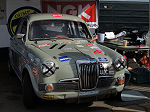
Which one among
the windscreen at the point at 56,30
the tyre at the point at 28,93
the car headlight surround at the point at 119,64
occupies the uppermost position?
the windscreen at the point at 56,30

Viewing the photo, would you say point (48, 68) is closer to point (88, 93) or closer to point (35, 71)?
point (35, 71)

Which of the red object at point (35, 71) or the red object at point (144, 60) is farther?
the red object at point (144, 60)

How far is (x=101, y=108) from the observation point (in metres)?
4.49

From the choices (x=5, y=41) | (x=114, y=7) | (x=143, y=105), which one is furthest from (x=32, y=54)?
(x=114, y=7)

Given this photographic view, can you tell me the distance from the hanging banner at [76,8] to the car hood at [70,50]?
4892 millimetres

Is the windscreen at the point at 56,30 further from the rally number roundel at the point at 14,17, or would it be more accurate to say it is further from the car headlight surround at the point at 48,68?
the rally number roundel at the point at 14,17

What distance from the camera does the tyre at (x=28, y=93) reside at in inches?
163

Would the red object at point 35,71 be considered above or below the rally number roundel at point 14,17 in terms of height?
below

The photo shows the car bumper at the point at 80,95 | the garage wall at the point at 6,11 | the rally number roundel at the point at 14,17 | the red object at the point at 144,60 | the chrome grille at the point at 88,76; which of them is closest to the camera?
the car bumper at the point at 80,95

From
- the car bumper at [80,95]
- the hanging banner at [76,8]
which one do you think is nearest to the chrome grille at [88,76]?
the car bumper at [80,95]

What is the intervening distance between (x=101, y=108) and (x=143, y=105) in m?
0.88

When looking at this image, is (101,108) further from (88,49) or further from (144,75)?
(144,75)

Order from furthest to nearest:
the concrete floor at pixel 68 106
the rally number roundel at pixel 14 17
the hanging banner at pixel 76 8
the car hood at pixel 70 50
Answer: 1. the hanging banner at pixel 76 8
2. the rally number roundel at pixel 14 17
3. the concrete floor at pixel 68 106
4. the car hood at pixel 70 50

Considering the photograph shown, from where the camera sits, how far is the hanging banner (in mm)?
9547
